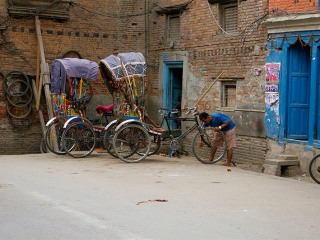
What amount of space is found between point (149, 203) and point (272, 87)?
20.9ft

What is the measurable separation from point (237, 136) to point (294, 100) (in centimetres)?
221

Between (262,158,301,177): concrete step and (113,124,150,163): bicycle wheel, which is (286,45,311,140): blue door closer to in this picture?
(262,158,301,177): concrete step

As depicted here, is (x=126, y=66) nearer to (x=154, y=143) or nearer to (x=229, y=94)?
(x=154, y=143)

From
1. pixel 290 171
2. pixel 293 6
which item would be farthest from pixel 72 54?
pixel 290 171

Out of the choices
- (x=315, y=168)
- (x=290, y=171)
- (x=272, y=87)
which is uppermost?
(x=272, y=87)

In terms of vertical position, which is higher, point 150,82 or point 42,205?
point 150,82

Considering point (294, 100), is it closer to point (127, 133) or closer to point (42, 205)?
point (127, 133)

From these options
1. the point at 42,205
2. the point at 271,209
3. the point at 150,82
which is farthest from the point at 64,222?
the point at 150,82

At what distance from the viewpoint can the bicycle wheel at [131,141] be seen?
14.2m

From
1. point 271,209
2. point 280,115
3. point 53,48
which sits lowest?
point 271,209

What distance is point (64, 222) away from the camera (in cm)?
764

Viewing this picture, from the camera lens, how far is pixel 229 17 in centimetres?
1638

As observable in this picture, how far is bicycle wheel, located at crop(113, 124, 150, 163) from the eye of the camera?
1417 centimetres

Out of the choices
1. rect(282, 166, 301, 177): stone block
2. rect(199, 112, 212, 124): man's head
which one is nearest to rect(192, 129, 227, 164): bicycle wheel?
rect(199, 112, 212, 124): man's head
